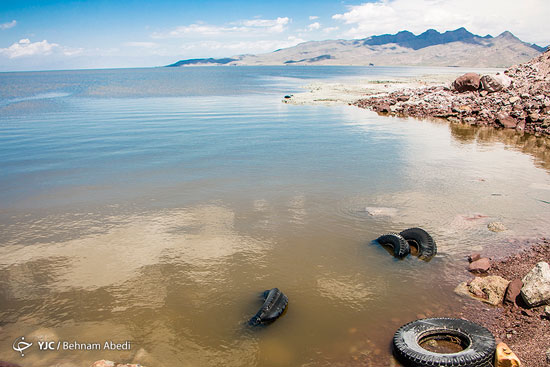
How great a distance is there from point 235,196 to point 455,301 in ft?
26.6

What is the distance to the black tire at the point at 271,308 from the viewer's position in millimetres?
6789

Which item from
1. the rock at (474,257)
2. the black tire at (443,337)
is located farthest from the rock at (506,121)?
the black tire at (443,337)

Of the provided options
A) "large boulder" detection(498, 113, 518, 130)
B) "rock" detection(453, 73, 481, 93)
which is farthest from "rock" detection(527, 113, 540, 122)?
"rock" detection(453, 73, 481, 93)

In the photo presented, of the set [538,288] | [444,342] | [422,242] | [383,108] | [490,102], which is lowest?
[444,342]

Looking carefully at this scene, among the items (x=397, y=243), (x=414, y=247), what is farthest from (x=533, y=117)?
(x=397, y=243)

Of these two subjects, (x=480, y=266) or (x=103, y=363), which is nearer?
(x=103, y=363)

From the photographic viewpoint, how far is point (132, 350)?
6238 mm

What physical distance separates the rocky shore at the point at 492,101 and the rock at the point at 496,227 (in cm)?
1903

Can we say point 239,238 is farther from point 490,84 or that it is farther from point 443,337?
point 490,84

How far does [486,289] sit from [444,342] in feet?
6.30

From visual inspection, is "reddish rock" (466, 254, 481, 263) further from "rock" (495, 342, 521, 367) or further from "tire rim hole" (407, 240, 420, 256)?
"rock" (495, 342, 521, 367)

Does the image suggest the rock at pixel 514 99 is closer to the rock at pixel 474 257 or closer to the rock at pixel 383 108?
the rock at pixel 383 108

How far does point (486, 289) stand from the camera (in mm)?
7461

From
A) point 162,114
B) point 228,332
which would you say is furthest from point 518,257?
point 162,114
